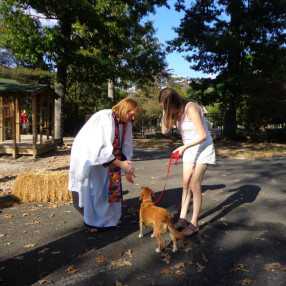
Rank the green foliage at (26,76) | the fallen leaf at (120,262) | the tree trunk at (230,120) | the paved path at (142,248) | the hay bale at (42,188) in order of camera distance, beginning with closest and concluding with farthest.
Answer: the paved path at (142,248), the fallen leaf at (120,262), the hay bale at (42,188), the tree trunk at (230,120), the green foliage at (26,76)

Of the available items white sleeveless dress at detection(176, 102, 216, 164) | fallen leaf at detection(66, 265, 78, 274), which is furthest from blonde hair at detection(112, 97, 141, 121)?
fallen leaf at detection(66, 265, 78, 274)

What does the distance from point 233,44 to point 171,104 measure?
16.0 metres

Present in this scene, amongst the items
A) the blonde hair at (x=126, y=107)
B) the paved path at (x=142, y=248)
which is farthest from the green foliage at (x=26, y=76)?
the blonde hair at (x=126, y=107)

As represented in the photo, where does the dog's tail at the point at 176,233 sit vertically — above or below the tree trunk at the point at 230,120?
below

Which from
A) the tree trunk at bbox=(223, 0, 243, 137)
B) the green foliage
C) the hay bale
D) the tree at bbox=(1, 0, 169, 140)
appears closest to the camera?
the hay bale

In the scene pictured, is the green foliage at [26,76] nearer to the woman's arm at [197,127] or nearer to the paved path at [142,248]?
the paved path at [142,248]

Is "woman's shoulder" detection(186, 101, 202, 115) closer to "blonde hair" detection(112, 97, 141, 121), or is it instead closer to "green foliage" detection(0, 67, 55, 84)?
"blonde hair" detection(112, 97, 141, 121)

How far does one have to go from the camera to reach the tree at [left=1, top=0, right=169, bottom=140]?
12.9 m

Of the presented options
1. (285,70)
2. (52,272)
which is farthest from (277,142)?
(52,272)

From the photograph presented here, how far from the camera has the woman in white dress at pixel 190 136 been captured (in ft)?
11.7

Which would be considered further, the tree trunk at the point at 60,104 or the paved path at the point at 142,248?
the tree trunk at the point at 60,104

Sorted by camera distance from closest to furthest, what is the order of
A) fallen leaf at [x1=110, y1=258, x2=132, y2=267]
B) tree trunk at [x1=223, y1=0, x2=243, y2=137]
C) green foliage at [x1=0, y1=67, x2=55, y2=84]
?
fallen leaf at [x1=110, y1=258, x2=132, y2=267]
tree trunk at [x1=223, y1=0, x2=243, y2=137]
green foliage at [x1=0, y1=67, x2=55, y2=84]

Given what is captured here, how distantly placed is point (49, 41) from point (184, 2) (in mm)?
11690

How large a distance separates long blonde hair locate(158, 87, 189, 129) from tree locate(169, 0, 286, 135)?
15.6m
